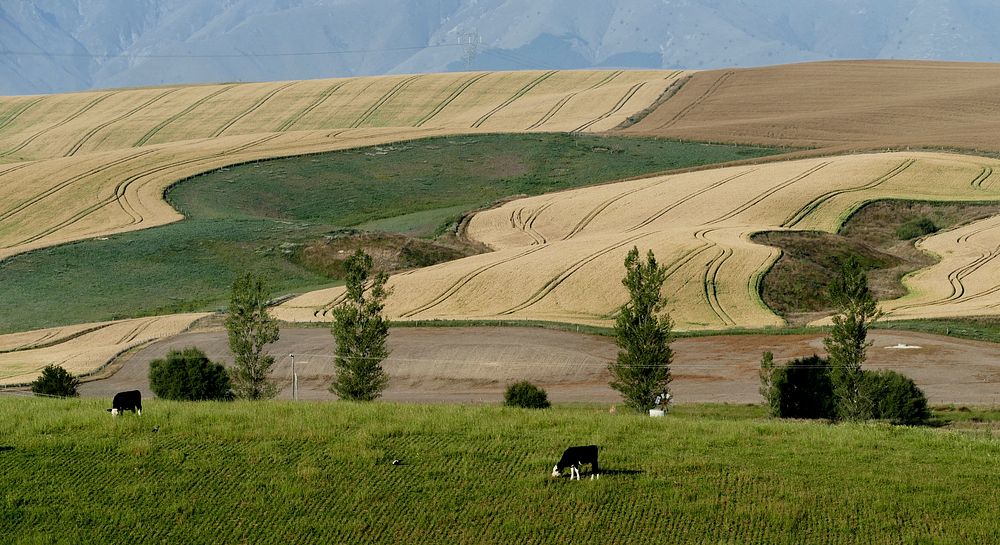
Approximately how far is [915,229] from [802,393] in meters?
59.7

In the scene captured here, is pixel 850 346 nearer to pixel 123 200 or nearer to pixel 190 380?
pixel 190 380

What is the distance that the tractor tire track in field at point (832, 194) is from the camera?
362ft

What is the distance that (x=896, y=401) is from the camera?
171 feet

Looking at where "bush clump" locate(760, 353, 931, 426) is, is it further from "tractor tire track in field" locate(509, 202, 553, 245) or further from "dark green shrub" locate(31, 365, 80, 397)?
"tractor tire track in field" locate(509, 202, 553, 245)

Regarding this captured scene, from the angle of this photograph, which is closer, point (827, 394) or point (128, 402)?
point (128, 402)

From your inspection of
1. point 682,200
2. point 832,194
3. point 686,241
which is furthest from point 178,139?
point 686,241

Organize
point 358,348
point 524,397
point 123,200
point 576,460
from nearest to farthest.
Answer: point 576,460 → point 524,397 → point 358,348 → point 123,200

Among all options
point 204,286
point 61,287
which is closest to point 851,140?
point 204,286

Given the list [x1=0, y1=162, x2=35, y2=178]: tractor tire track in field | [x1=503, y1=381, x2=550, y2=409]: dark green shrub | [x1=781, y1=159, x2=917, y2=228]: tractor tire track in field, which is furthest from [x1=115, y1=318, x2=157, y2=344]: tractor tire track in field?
[x1=0, y1=162, x2=35, y2=178]: tractor tire track in field

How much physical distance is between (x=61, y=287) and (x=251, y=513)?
254 ft

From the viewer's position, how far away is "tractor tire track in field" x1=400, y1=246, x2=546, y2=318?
3431 inches

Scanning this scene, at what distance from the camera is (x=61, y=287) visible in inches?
4033

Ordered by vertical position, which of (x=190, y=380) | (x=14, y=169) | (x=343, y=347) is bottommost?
(x=190, y=380)

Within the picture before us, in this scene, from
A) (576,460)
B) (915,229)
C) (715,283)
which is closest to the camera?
(576,460)
